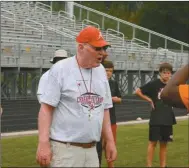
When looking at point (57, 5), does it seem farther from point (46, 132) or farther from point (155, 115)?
point (46, 132)

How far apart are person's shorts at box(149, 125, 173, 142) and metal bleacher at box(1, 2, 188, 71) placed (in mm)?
15872

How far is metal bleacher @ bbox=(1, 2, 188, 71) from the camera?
26281 millimetres

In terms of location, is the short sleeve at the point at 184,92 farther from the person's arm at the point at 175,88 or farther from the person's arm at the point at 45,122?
the person's arm at the point at 45,122

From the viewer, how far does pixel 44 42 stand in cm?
2978

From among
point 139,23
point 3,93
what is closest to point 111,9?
point 139,23

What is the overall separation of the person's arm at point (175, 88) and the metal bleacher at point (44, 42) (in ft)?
71.9

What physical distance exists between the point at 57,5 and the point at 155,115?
42.9 metres

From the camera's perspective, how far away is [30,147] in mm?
12469

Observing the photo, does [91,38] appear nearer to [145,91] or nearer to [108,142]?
[108,142]

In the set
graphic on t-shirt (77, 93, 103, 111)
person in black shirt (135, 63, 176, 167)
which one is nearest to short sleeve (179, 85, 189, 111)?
graphic on t-shirt (77, 93, 103, 111)

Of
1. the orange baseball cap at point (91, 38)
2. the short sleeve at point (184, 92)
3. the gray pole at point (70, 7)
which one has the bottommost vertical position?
the short sleeve at point (184, 92)

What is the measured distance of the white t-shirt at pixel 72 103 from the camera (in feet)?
15.6

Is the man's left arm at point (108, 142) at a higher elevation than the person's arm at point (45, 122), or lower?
lower

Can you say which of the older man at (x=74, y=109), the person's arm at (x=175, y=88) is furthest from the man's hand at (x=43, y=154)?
the person's arm at (x=175, y=88)
